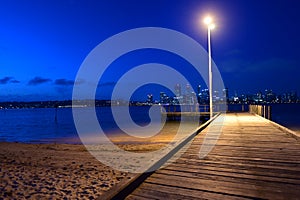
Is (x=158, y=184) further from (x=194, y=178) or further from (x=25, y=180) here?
(x=25, y=180)

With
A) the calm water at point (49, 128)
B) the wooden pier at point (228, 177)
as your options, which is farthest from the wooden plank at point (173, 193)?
the calm water at point (49, 128)

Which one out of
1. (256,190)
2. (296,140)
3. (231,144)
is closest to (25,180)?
(231,144)

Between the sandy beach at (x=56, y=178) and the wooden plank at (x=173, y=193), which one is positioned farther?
the sandy beach at (x=56, y=178)

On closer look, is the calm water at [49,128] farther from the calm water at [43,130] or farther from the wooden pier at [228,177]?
the wooden pier at [228,177]

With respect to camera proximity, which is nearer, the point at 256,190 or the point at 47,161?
the point at 256,190

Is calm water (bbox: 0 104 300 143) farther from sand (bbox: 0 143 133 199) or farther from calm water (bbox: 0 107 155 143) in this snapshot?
sand (bbox: 0 143 133 199)

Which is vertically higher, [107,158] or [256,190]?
[256,190]

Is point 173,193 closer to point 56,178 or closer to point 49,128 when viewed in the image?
point 56,178

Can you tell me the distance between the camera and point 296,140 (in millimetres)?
7160

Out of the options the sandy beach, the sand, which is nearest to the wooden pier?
the sand

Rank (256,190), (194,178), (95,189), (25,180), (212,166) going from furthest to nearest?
1. (25,180)
2. (95,189)
3. (212,166)
4. (194,178)
5. (256,190)

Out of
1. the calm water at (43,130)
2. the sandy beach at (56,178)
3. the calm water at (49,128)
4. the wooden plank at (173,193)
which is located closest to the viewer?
the wooden plank at (173,193)

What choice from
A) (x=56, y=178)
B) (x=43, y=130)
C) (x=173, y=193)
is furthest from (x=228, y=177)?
(x=43, y=130)

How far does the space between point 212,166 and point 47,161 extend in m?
9.24
